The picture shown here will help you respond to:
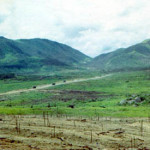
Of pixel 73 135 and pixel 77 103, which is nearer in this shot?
pixel 73 135

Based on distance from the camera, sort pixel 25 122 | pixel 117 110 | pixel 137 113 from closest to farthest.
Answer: pixel 25 122, pixel 137 113, pixel 117 110

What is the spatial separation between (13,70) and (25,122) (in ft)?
A: 569

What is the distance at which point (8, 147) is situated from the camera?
19.4 m

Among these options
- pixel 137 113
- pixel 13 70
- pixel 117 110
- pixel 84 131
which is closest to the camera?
pixel 84 131

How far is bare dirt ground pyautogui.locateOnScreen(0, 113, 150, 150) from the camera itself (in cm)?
2050

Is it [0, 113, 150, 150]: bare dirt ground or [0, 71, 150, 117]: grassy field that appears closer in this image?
[0, 113, 150, 150]: bare dirt ground

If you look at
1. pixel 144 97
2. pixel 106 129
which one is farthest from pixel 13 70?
pixel 106 129

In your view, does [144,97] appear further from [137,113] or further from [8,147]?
[8,147]

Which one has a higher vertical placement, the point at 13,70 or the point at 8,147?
the point at 13,70

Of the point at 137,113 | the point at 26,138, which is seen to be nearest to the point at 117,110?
the point at 137,113

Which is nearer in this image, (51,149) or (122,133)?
(51,149)

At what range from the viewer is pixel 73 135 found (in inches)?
914

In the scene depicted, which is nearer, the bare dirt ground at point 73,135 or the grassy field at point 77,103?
the bare dirt ground at point 73,135

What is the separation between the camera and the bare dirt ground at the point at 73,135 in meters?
20.5
